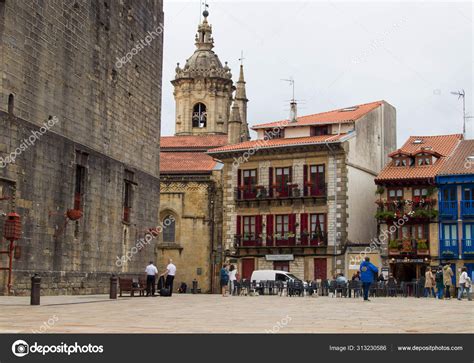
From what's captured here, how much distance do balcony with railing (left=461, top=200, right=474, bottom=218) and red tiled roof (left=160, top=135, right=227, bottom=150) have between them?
977 inches

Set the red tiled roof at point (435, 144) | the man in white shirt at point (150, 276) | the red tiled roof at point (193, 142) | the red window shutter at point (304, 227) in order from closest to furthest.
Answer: the man in white shirt at point (150, 276) → the red window shutter at point (304, 227) → the red tiled roof at point (435, 144) → the red tiled roof at point (193, 142)

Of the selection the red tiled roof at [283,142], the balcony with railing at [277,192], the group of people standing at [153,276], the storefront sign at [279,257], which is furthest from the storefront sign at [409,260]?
the group of people standing at [153,276]

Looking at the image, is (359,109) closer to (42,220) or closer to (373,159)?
(373,159)

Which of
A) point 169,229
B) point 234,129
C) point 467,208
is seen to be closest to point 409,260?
point 467,208

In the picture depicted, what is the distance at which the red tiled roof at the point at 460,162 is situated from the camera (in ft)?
150

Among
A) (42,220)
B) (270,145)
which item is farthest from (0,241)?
(270,145)

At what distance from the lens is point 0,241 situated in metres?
23.4

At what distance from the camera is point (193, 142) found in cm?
6625

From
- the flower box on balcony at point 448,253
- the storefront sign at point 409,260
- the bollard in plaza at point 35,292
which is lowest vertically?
the bollard in plaza at point 35,292

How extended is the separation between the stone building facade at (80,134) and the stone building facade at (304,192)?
43.0ft

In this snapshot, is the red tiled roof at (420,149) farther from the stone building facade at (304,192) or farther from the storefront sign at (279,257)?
the storefront sign at (279,257)

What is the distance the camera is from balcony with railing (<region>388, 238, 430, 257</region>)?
45.4 metres

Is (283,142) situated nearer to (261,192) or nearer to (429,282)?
(261,192)
